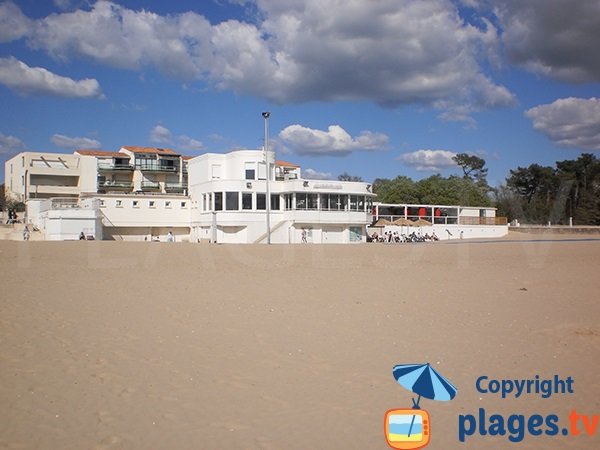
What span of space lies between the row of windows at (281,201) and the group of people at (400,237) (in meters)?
4.72

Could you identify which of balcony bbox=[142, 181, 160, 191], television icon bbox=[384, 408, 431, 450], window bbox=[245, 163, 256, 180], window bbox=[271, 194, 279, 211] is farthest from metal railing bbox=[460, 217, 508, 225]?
television icon bbox=[384, 408, 431, 450]

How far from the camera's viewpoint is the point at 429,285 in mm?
15711

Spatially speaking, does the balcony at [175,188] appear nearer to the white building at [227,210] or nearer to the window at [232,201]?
the white building at [227,210]

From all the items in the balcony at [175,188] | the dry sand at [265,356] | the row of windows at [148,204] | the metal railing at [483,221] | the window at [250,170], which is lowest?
the dry sand at [265,356]

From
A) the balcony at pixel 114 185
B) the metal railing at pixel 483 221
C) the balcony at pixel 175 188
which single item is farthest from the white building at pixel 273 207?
the metal railing at pixel 483 221

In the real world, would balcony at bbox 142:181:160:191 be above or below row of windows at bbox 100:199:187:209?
above

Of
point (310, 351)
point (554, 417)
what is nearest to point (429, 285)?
point (310, 351)

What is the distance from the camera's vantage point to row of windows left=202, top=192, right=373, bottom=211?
161 feet

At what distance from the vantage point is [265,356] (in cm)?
781

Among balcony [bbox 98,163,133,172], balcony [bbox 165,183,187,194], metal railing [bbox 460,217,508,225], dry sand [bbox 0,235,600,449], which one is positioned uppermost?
balcony [bbox 98,163,133,172]

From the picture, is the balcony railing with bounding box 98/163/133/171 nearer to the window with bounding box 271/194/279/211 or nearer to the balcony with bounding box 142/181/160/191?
the balcony with bounding box 142/181/160/191

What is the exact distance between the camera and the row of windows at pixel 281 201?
49.2m

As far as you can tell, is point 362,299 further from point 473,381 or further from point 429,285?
point 473,381

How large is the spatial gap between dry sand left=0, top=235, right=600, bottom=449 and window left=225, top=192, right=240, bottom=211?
33034mm
